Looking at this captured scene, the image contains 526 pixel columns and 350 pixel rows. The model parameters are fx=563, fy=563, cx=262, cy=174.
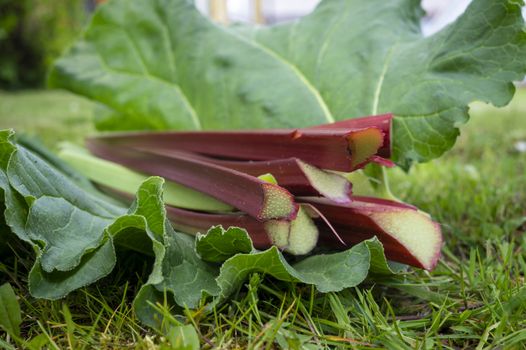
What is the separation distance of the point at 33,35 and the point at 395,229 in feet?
28.5

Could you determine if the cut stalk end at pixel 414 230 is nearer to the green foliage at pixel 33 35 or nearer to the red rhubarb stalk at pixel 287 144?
the red rhubarb stalk at pixel 287 144

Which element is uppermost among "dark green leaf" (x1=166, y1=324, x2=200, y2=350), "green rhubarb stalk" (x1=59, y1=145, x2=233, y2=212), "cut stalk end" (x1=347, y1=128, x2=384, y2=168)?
"cut stalk end" (x1=347, y1=128, x2=384, y2=168)

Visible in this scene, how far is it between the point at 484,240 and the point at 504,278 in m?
0.37

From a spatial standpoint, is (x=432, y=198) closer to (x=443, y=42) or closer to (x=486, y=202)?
(x=486, y=202)

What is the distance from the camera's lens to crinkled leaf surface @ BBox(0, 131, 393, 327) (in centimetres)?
119

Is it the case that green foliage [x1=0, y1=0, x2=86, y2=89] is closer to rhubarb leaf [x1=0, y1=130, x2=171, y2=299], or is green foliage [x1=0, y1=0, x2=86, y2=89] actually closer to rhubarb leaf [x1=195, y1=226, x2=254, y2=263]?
rhubarb leaf [x1=0, y1=130, x2=171, y2=299]

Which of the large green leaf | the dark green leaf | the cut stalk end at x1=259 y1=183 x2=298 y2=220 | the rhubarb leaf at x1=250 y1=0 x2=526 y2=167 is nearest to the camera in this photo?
the dark green leaf

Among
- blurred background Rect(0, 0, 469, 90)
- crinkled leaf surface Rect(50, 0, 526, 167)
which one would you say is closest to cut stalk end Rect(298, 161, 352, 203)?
crinkled leaf surface Rect(50, 0, 526, 167)

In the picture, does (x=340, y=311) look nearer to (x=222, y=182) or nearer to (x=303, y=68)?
(x=222, y=182)

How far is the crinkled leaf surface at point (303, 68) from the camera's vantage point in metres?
1.62

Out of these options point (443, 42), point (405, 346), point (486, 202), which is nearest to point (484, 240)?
point (486, 202)

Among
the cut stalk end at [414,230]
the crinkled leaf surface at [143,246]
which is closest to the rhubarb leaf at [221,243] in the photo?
the crinkled leaf surface at [143,246]

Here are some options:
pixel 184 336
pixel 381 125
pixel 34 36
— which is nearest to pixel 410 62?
pixel 381 125

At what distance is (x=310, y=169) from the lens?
4.65ft
